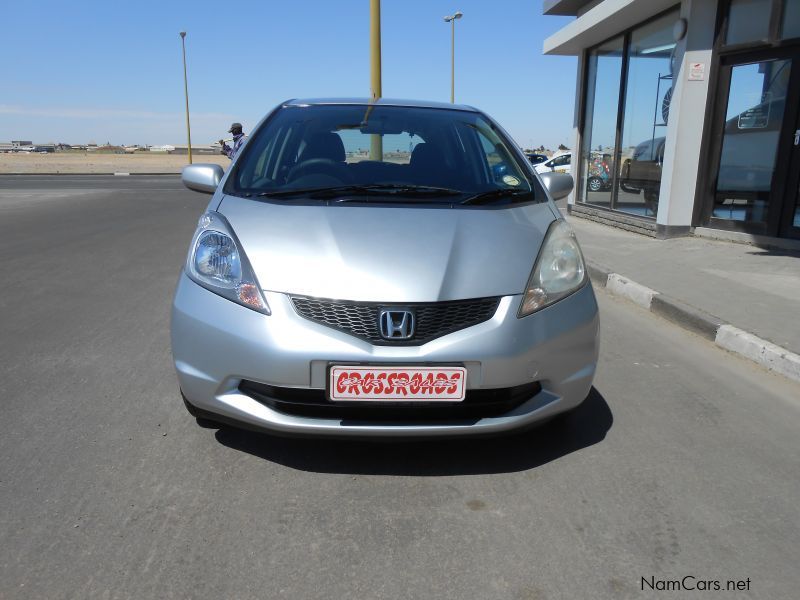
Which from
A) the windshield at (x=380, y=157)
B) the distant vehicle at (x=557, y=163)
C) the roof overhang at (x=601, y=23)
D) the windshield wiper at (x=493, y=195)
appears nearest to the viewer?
the windshield wiper at (x=493, y=195)

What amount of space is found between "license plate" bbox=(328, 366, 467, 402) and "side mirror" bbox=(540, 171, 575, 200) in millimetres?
1649

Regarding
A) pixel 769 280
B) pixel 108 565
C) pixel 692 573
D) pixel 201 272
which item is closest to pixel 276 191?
pixel 201 272

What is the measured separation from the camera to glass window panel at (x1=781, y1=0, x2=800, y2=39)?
25.4 feet

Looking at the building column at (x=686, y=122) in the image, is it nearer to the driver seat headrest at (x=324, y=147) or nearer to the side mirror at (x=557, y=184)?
the side mirror at (x=557, y=184)

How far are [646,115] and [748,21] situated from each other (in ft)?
7.50

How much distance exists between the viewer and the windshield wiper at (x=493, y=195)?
3.07m

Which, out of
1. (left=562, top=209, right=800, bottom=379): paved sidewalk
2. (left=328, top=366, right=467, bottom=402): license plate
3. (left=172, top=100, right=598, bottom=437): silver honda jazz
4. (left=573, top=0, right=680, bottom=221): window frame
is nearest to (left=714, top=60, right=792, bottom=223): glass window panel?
(left=562, top=209, right=800, bottom=379): paved sidewalk

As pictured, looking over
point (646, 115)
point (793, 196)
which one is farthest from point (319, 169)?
point (646, 115)

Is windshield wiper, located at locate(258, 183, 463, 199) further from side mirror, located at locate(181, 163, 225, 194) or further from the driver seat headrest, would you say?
side mirror, located at locate(181, 163, 225, 194)

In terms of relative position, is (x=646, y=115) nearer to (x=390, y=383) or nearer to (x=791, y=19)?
(x=791, y=19)

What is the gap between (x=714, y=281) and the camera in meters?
6.34

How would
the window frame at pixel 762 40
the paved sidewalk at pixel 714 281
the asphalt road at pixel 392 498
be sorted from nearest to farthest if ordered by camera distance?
the asphalt road at pixel 392 498 → the paved sidewalk at pixel 714 281 → the window frame at pixel 762 40

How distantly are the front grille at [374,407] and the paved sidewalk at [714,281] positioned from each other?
2.56 meters

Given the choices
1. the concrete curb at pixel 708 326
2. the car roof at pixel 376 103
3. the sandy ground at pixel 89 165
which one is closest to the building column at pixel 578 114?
the concrete curb at pixel 708 326
